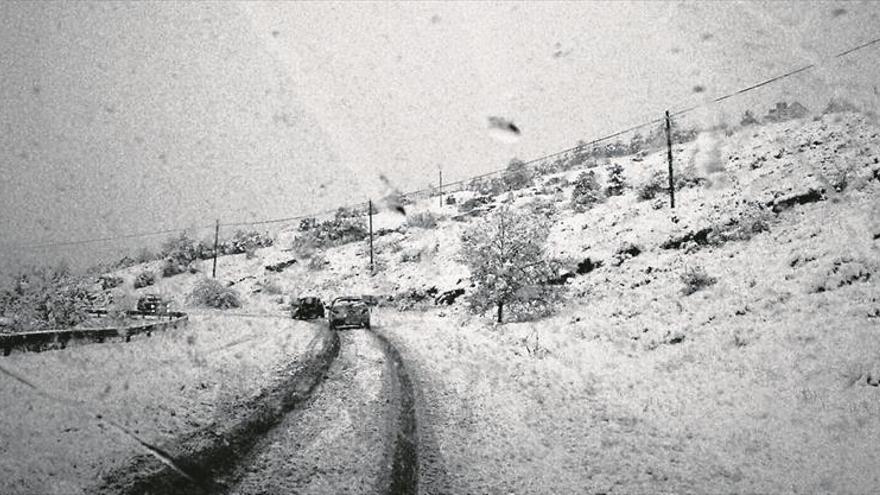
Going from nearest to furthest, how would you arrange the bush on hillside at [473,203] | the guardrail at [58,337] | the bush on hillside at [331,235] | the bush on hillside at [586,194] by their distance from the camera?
the guardrail at [58,337] → the bush on hillside at [586,194] → the bush on hillside at [473,203] → the bush on hillside at [331,235]

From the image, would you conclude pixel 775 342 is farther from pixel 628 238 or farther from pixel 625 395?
pixel 628 238

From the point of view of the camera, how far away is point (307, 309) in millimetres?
29422

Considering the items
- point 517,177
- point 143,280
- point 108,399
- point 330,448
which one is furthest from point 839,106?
point 143,280

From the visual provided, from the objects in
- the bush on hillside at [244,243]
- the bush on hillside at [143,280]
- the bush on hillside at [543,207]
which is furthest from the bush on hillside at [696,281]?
the bush on hillside at [143,280]

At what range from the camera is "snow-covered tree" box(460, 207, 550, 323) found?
2188 cm

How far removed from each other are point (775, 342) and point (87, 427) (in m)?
14.2

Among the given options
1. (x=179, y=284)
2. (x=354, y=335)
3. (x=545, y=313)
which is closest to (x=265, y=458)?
(x=354, y=335)

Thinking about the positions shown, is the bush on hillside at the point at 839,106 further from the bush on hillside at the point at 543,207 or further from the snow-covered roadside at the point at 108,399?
the snow-covered roadside at the point at 108,399

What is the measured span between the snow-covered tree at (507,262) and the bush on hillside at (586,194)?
21.6 meters

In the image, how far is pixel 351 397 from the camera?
845 centimetres

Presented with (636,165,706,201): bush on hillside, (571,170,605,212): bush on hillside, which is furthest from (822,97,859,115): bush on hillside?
(571,170,605,212): bush on hillside

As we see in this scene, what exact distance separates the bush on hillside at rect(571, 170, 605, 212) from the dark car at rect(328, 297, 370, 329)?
90.5 ft

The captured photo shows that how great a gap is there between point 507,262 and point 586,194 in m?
26.1

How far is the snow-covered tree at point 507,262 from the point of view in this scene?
21.9 meters
